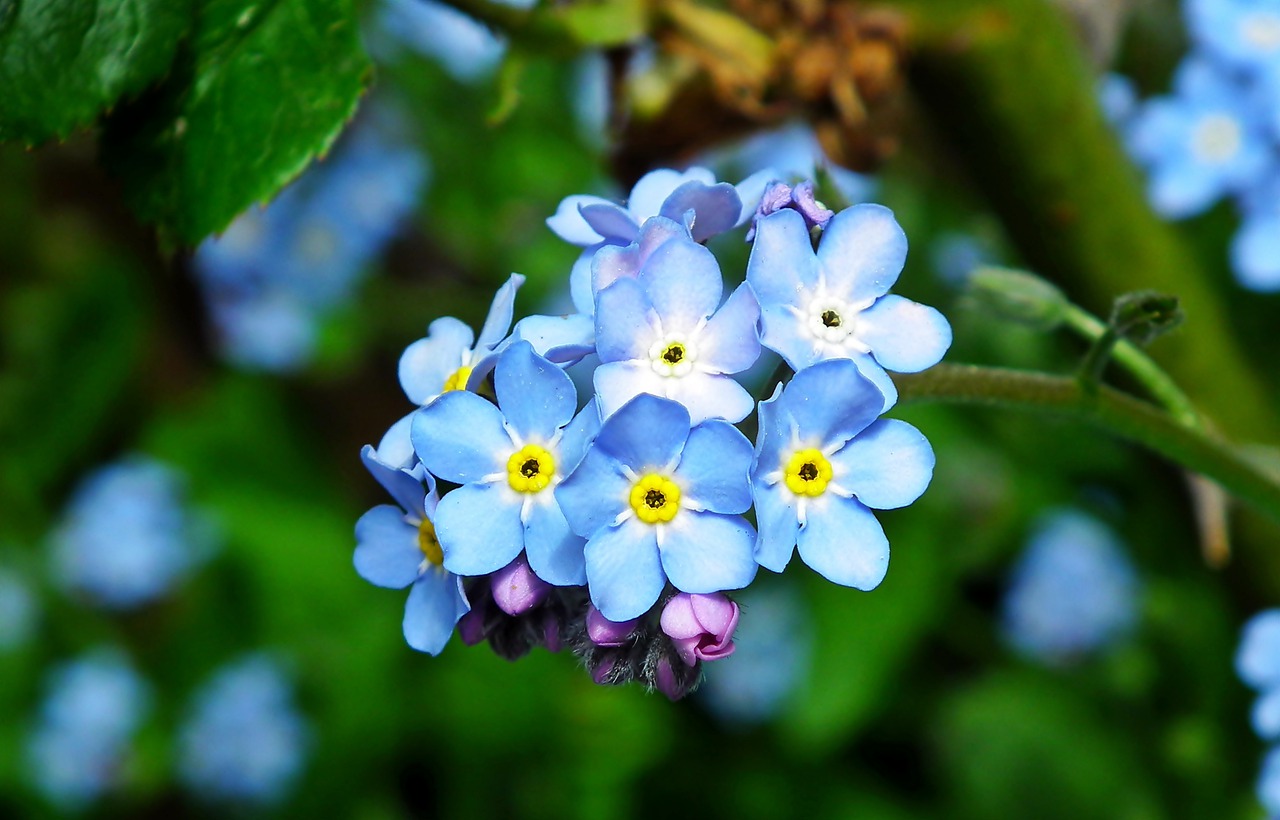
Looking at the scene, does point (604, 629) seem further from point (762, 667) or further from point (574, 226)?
point (762, 667)

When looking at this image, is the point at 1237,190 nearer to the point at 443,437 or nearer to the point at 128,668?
the point at 443,437

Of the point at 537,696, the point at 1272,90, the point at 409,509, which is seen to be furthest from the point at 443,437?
the point at 537,696

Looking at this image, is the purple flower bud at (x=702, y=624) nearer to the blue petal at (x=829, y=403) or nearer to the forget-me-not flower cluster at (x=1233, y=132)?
the blue petal at (x=829, y=403)

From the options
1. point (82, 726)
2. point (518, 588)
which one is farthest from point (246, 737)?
point (518, 588)

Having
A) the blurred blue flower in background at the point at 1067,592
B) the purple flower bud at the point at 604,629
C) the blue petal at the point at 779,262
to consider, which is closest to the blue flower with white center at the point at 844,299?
the blue petal at the point at 779,262

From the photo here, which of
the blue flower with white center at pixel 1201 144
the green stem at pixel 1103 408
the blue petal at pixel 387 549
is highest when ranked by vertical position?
the blue petal at pixel 387 549
